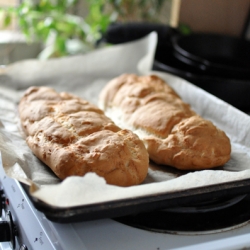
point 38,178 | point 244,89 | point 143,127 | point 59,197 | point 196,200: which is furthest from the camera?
point 244,89

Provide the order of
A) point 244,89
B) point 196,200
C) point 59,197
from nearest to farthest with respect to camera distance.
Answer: point 59,197
point 196,200
point 244,89

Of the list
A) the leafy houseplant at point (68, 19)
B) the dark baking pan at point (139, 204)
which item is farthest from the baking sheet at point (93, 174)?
the leafy houseplant at point (68, 19)

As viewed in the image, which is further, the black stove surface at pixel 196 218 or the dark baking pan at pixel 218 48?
the dark baking pan at pixel 218 48

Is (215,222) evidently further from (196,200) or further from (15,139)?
(15,139)

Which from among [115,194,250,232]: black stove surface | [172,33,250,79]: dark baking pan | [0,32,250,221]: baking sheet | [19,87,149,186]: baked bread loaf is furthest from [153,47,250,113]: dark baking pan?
[115,194,250,232]: black stove surface

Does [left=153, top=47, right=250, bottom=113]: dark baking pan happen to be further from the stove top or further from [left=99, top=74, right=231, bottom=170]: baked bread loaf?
the stove top

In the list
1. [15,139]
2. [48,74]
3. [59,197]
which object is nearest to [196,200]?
[59,197]

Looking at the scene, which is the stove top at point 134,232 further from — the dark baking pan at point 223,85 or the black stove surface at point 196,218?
the dark baking pan at point 223,85
